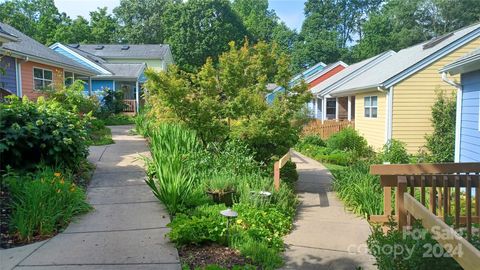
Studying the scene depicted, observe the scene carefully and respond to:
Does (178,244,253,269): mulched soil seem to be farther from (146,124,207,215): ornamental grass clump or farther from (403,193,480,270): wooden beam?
(403,193,480,270): wooden beam

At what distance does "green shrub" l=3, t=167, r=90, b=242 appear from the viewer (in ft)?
16.7

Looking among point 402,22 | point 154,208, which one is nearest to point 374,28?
point 402,22

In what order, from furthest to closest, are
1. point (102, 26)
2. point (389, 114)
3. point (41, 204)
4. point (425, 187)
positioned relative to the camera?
point (102, 26), point (389, 114), point (41, 204), point (425, 187)

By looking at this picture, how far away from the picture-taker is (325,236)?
5.87 meters

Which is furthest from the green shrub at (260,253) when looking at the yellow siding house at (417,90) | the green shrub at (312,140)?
the green shrub at (312,140)

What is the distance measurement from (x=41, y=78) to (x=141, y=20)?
149 feet

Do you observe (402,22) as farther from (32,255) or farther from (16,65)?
(32,255)

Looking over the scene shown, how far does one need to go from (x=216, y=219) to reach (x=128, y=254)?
1.32 metres

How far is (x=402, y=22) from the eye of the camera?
49281 millimetres

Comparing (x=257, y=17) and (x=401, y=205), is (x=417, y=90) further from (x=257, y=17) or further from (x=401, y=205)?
(x=257, y=17)

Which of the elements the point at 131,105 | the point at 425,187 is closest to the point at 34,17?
the point at 131,105

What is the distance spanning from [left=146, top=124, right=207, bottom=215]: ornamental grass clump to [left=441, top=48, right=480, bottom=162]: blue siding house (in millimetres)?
5749

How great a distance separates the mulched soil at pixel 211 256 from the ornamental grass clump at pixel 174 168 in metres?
1.23

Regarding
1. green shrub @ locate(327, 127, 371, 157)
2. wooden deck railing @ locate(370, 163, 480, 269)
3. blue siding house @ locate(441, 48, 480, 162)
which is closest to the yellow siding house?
green shrub @ locate(327, 127, 371, 157)
